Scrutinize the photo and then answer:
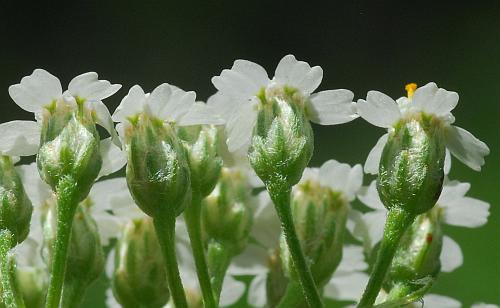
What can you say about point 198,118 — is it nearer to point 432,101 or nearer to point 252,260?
point 432,101

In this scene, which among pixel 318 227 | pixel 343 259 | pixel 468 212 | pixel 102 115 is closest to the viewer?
pixel 102 115

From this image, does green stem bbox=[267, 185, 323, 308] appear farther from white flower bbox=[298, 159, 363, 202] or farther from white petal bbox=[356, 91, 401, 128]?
white flower bbox=[298, 159, 363, 202]

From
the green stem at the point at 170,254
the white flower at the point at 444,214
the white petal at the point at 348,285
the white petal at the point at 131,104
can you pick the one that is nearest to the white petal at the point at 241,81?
the white petal at the point at 131,104

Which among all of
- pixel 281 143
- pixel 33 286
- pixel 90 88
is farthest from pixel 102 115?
pixel 33 286

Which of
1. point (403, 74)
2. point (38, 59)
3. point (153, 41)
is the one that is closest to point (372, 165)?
point (403, 74)

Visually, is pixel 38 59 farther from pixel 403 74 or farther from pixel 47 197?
pixel 47 197

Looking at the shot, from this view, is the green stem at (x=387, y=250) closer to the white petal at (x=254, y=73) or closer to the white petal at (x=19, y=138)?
the white petal at (x=254, y=73)
